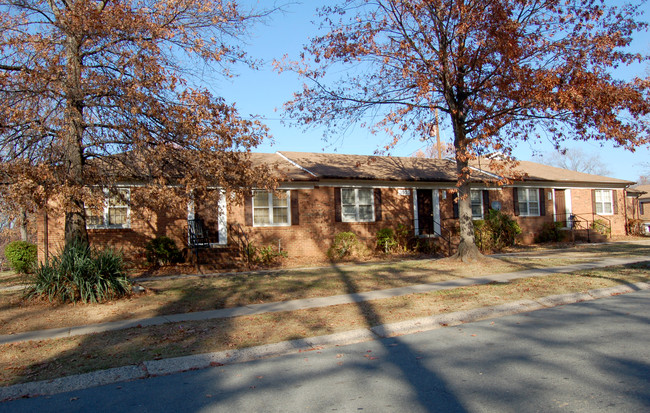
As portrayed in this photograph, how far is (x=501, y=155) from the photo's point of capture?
13.4 metres

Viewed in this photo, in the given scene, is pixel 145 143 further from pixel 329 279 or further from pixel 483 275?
pixel 483 275

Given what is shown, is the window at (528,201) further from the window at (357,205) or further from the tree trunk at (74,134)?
the tree trunk at (74,134)

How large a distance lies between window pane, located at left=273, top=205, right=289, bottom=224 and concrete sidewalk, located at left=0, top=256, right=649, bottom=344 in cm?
797

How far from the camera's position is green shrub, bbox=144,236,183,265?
1570cm

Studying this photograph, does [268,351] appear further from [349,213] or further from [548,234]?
[548,234]

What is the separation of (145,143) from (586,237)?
23.0 metres

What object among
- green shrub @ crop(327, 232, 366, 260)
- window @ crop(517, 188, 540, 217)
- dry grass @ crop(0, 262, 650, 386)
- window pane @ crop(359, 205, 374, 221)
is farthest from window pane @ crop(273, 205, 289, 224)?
window @ crop(517, 188, 540, 217)

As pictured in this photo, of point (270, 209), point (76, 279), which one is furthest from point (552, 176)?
point (76, 279)

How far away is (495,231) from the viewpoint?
67.2ft

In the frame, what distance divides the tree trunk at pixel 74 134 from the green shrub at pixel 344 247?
372 inches

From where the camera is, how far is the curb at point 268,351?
5027 millimetres

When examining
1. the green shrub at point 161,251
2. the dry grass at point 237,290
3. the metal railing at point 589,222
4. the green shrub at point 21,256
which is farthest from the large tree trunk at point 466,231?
the green shrub at point 21,256

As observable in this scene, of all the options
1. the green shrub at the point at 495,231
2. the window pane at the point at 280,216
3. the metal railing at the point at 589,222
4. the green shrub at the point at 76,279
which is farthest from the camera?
the metal railing at the point at 589,222

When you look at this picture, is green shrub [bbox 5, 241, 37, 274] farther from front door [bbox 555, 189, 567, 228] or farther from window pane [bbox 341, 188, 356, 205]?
front door [bbox 555, 189, 567, 228]
